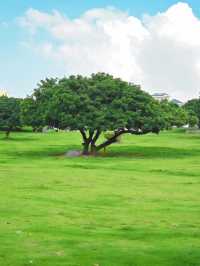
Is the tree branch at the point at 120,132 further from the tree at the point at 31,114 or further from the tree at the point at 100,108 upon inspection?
the tree at the point at 31,114

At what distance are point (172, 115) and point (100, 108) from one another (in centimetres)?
711

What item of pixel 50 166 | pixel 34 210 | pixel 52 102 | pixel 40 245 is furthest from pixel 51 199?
pixel 52 102

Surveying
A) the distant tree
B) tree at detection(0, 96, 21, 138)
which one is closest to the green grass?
the distant tree

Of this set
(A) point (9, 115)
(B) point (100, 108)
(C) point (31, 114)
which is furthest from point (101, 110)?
(A) point (9, 115)

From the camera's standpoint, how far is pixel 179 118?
53938mm

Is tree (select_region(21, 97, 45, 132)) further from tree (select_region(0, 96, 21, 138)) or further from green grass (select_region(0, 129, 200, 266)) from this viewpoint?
tree (select_region(0, 96, 21, 138))

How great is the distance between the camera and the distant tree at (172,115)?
5288 cm

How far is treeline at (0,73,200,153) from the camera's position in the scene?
50438 mm

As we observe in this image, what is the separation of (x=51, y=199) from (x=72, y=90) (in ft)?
103

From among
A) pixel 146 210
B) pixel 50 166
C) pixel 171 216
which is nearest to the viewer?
pixel 171 216

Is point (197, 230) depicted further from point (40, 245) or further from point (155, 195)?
point (155, 195)

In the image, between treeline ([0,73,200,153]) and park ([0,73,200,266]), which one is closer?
park ([0,73,200,266])

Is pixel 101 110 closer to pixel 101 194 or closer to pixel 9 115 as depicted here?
pixel 101 194

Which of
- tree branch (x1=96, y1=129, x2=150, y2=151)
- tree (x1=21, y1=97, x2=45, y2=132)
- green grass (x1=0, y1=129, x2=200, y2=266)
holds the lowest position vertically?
green grass (x1=0, y1=129, x2=200, y2=266)
